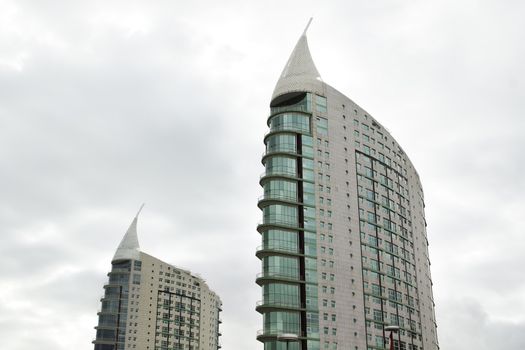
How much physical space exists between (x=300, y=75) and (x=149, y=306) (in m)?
85.2

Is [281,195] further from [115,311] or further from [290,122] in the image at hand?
[115,311]

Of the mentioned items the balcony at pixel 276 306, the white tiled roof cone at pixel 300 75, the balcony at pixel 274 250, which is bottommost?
the balcony at pixel 276 306

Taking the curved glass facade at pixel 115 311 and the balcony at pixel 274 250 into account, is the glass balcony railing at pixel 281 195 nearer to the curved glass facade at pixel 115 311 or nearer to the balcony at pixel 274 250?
the balcony at pixel 274 250

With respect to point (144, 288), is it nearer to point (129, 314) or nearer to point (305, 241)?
point (129, 314)

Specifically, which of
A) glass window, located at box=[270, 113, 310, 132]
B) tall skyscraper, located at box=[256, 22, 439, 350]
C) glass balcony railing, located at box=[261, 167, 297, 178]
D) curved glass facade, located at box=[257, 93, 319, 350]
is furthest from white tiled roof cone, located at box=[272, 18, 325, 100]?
glass balcony railing, located at box=[261, 167, 297, 178]

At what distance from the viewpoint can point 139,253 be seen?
165 meters

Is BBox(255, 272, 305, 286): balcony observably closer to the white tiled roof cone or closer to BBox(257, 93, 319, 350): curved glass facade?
BBox(257, 93, 319, 350): curved glass facade

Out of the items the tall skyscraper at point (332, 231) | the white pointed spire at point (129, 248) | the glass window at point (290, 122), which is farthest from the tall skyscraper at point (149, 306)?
the glass window at point (290, 122)

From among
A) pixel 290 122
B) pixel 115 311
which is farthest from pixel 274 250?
pixel 115 311

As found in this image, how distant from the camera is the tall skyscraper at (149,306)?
155 m

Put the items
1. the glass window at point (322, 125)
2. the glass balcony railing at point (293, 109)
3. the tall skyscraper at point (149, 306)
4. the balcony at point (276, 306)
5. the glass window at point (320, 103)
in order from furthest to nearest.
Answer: the tall skyscraper at point (149, 306) < the glass window at point (320, 103) < the glass window at point (322, 125) < the glass balcony railing at point (293, 109) < the balcony at point (276, 306)

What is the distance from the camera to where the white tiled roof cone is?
338 feet

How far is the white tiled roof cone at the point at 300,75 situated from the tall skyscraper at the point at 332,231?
7.5 inches

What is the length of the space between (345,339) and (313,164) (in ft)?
90.8
